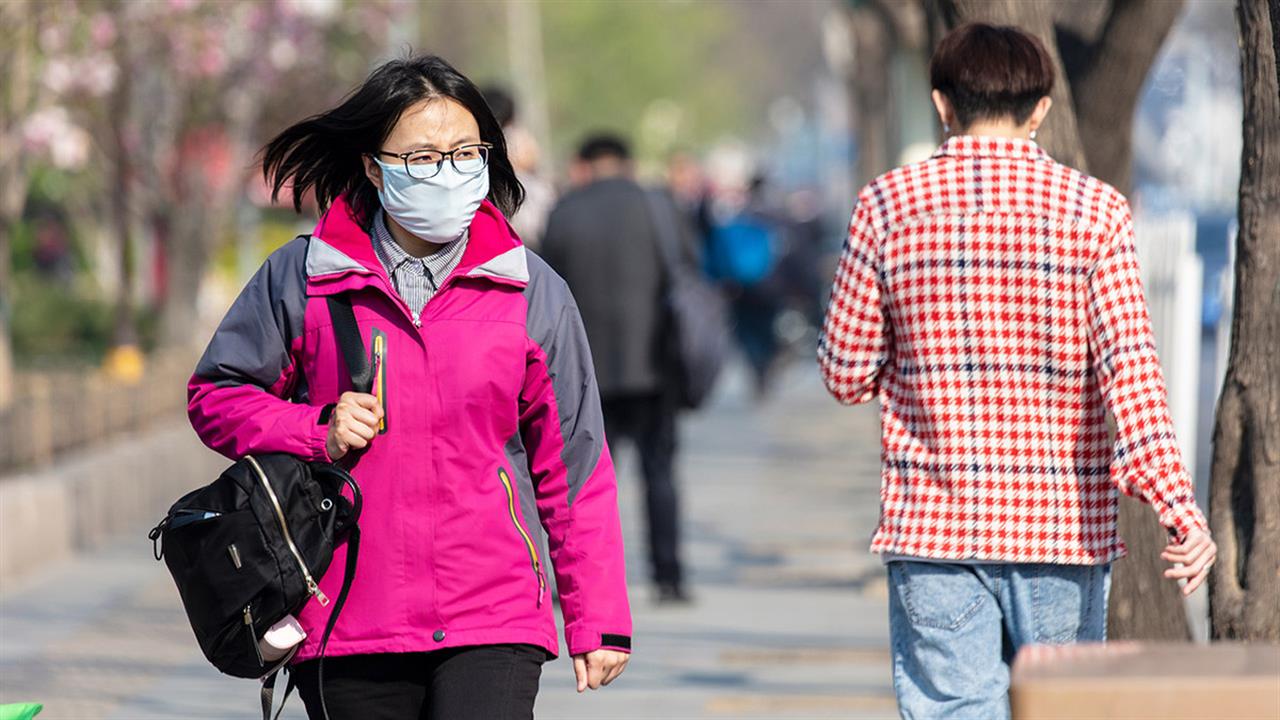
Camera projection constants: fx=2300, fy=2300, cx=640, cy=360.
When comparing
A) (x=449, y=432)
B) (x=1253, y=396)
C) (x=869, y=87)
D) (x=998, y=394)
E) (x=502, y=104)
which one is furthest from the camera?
(x=869, y=87)

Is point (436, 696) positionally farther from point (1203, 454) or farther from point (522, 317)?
point (1203, 454)

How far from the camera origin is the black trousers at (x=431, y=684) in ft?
12.1

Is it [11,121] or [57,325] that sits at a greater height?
[11,121]

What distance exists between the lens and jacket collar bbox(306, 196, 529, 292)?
12.2ft

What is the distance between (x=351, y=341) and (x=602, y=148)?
550cm

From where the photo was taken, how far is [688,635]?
27.3 feet

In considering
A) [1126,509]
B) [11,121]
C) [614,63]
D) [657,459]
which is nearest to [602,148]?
[657,459]

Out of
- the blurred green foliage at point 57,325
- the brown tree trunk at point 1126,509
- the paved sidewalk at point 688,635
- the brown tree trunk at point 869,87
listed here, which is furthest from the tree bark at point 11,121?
the brown tree trunk at point 1126,509

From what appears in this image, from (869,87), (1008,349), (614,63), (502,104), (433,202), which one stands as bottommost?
(1008,349)

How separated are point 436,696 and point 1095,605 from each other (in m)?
1.17

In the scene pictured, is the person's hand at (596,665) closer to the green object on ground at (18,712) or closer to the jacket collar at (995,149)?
the green object on ground at (18,712)

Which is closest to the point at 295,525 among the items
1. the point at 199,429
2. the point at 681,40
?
the point at 199,429

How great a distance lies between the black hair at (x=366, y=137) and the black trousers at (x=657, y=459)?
476 cm

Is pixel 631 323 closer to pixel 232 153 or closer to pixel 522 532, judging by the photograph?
pixel 522 532
